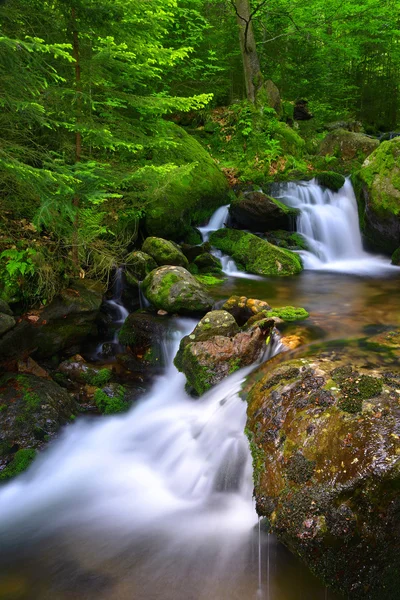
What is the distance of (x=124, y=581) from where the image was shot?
3.16 meters

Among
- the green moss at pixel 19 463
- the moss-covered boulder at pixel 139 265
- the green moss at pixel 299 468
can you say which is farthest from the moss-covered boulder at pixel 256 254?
the green moss at pixel 299 468

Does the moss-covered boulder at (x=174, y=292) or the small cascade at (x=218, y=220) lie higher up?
the small cascade at (x=218, y=220)

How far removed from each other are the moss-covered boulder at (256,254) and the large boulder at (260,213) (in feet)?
2.75

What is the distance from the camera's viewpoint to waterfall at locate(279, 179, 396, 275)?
34.5ft

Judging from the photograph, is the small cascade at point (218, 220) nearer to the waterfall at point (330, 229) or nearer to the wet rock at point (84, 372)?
the waterfall at point (330, 229)

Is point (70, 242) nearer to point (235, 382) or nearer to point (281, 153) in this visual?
point (235, 382)

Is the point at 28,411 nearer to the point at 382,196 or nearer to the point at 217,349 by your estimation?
the point at 217,349

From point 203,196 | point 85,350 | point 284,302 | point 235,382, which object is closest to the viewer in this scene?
point 235,382

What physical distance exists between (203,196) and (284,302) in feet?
16.1

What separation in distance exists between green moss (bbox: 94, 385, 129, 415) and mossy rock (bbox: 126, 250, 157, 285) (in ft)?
8.64

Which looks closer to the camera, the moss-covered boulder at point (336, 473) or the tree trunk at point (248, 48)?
the moss-covered boulder at point (336, 473)

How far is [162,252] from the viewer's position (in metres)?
8.16

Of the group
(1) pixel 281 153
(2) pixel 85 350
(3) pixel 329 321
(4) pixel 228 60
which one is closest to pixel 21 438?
(2) pixel 85 350

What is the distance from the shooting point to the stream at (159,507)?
3098mm
